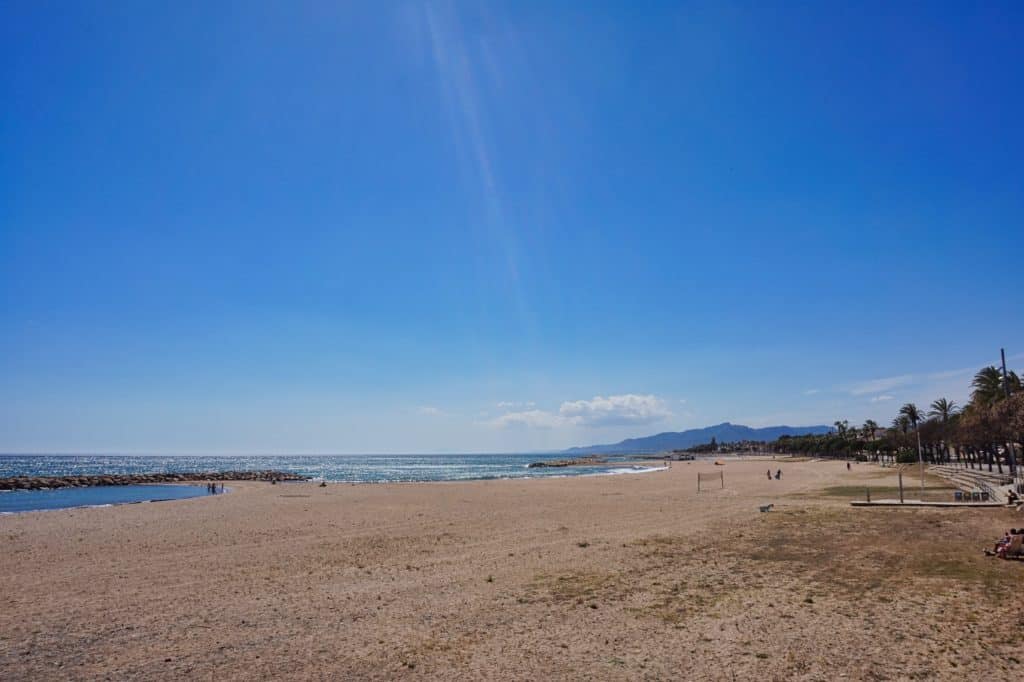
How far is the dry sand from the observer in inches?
320

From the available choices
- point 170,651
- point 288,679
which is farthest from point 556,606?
point 170,651

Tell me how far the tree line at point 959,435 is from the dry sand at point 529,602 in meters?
19.8

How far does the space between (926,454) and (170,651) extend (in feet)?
345

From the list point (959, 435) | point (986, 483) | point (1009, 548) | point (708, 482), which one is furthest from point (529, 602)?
point (959, 435)

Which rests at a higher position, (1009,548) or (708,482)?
(1009,548)

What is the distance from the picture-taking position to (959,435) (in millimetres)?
56219

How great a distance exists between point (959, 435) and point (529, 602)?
201 feet

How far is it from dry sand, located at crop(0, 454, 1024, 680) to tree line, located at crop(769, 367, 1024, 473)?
19.8 m

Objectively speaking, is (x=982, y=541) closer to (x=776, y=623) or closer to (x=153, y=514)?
(x=776, y=623)

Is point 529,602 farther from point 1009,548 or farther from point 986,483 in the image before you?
point 986,483

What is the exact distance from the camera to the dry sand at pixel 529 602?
8.12m

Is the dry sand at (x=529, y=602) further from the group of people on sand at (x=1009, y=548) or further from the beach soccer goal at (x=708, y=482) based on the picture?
the beach soccer goal at (x=708, y=482)

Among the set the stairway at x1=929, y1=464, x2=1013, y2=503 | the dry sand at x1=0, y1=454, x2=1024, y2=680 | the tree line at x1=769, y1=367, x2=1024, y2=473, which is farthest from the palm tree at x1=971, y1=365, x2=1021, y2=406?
the dry sand at x1=0, y1=454, x2=1024, y2=680

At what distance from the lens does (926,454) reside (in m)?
89.1
